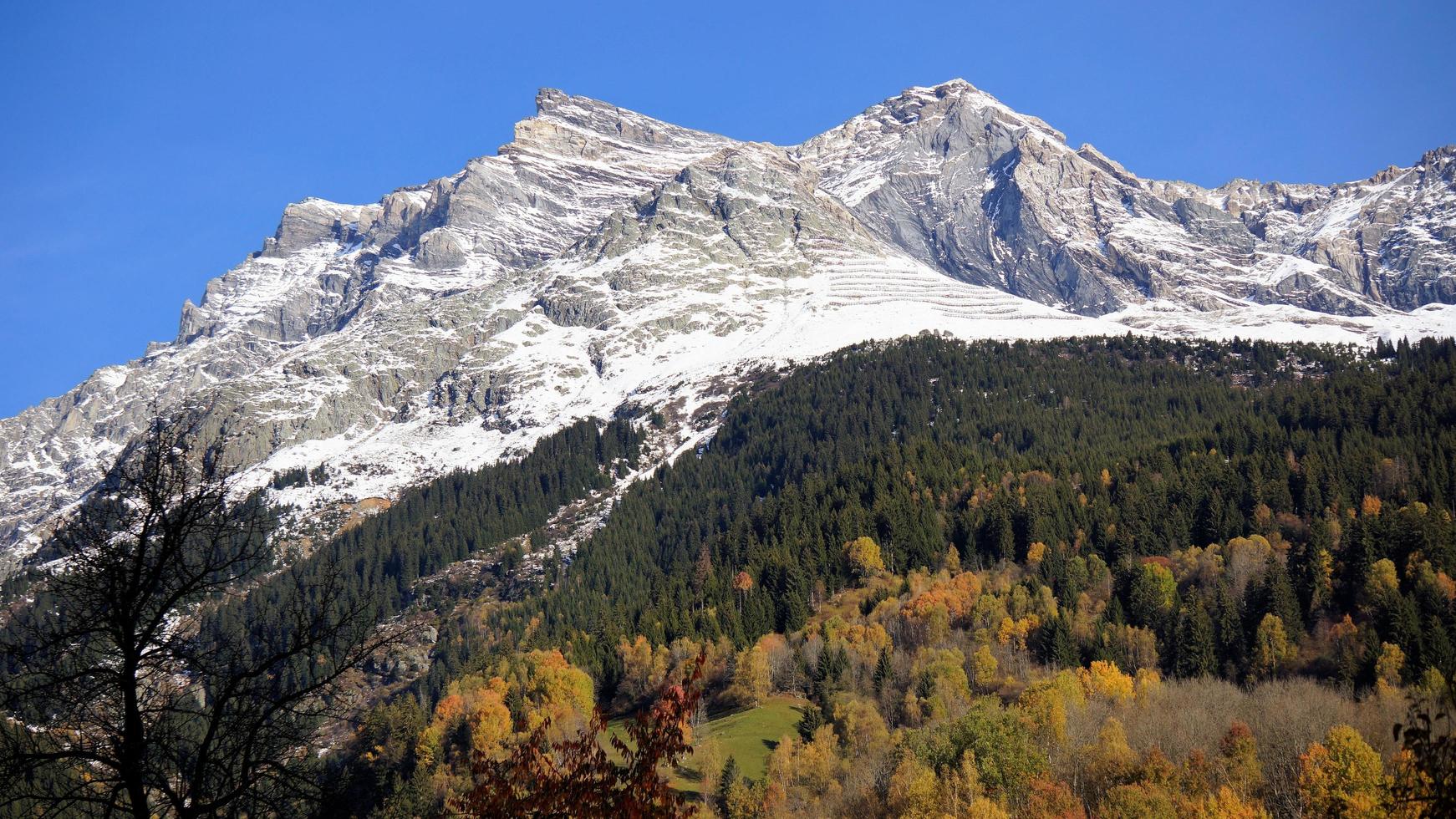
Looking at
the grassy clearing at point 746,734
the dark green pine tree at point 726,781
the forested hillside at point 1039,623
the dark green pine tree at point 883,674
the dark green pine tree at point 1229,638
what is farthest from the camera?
the dark green pine tree at point 1229,638

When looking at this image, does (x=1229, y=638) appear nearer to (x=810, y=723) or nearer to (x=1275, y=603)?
(x=1275, y=603)

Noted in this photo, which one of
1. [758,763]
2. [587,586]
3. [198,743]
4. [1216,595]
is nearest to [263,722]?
[198,743]

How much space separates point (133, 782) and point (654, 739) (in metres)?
7.22

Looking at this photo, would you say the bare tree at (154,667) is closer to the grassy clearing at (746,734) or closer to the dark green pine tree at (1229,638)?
the grassy clearing at (746,734)

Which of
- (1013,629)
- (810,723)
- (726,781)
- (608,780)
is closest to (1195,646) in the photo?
(1013,629)

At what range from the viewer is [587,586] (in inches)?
6821

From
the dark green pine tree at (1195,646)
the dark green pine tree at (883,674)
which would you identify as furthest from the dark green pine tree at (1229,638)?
the dark green pine tree at (883,674)

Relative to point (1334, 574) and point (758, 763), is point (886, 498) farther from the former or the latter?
point (758, 763)

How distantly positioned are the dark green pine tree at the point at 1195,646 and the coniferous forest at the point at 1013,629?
1.03ft

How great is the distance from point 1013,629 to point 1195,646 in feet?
63.7

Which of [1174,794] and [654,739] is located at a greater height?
[654,739]

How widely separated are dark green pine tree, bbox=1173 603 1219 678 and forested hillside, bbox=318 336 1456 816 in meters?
0.29

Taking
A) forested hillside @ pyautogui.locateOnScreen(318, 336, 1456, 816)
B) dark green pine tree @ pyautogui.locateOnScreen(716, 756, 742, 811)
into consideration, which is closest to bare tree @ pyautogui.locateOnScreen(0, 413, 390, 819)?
forested hillside @ pyautogui.locateOnScreen(318, 336, 1456, 816)

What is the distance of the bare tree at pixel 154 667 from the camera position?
14812mm
